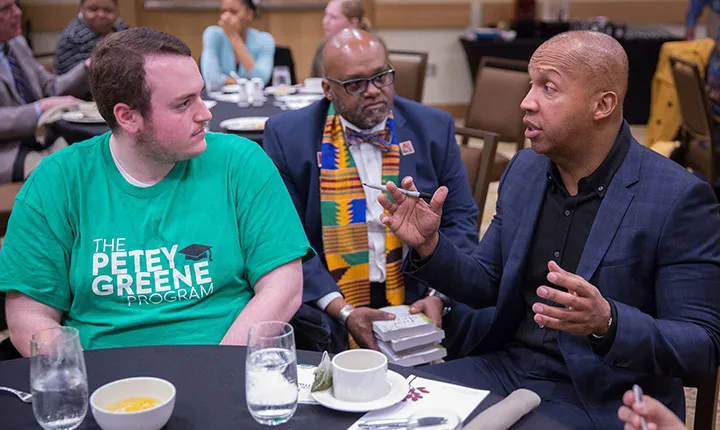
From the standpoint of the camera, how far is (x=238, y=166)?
1.88 metres

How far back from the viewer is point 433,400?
1286mm

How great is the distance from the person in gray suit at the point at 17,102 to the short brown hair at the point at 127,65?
83.7 inches

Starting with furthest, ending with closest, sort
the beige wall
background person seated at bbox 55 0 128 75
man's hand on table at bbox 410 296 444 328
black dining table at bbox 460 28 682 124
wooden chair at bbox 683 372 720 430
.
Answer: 1. the beige wall
2. black dining table at bbox 460 28 682 124
3. background person seated at bbox 55 0 128 75
4. man's hand on table at bbox 410 296 444 328
5. wooden chair at bbox 683 372 720 430

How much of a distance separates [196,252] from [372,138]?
0.88 m

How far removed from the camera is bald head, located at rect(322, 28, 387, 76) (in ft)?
8.01

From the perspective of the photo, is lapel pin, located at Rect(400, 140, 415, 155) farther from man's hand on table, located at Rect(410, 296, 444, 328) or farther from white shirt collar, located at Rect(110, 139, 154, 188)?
white shirt collar, located at Rect(110, 139, 154, 188)

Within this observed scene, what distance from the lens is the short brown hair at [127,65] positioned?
1767mm

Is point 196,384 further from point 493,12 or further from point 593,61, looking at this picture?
point 493,12

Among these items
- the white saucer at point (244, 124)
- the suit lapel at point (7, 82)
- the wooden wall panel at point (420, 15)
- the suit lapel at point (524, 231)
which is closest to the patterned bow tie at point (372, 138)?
the suit lapel at point (524, 231)

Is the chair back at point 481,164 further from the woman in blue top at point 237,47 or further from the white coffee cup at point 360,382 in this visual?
the woman in blue top at point 237,47

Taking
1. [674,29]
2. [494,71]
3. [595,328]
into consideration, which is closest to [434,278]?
[595,328]

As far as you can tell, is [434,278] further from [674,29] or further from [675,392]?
[674,29]

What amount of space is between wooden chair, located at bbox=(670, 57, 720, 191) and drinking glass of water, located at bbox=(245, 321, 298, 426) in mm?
3343

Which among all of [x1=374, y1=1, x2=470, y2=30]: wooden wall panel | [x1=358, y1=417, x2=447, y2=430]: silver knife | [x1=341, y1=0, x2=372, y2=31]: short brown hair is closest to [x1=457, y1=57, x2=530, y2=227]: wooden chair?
[x1=341, y1=0, x2=372, y2=31]: short brown hair
